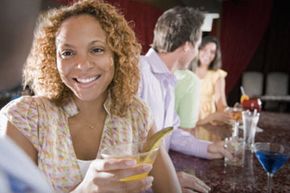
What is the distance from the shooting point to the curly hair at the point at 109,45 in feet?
Answer: 3.72

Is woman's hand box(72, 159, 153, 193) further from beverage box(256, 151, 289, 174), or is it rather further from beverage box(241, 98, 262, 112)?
beverage box(241, 98, 262, 112)

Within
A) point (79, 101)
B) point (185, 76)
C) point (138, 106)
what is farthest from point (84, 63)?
point (185, 76)

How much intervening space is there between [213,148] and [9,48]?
3.81ft

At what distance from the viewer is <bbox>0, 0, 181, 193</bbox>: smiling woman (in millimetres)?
1054

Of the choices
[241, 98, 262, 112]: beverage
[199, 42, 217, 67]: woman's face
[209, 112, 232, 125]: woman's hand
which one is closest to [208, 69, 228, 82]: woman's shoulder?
[199, 42, 217, 67]: woman's face

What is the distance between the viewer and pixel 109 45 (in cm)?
112

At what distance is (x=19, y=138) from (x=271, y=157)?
75 centimetres

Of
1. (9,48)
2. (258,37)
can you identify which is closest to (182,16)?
(9,48)

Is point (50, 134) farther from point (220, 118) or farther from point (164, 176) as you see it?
point (220, 118)

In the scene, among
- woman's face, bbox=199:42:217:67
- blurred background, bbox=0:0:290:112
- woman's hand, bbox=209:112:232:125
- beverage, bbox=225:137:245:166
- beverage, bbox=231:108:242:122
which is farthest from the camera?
blurred background, bbox=0:0:290:112

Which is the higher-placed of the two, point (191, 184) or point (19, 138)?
point (19, 138)

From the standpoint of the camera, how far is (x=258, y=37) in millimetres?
6246

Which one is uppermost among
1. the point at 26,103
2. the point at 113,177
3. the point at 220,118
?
the point at 26,103

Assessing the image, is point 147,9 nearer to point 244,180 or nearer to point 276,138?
point 276,138
